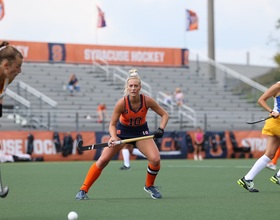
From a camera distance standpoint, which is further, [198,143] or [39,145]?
[198,143]

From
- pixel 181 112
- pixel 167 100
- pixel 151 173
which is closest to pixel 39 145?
pixel 181 112

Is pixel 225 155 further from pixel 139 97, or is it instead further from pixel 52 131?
pixel 139 97

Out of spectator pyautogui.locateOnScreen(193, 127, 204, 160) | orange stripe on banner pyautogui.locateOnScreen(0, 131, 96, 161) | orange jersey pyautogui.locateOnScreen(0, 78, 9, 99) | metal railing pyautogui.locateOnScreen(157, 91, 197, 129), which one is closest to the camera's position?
orange jersey pyautogui.locateOnScreen(0, 78, 9, 99)

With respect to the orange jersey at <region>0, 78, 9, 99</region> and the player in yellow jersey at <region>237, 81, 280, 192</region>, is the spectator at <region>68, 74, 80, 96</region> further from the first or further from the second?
the orange jersey at <region>0, 78, 9, 99</region>

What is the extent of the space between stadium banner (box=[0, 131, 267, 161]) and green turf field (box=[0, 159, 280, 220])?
10.9 meters

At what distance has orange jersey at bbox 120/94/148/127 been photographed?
11.7 metres

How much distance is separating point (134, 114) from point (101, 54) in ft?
99.4

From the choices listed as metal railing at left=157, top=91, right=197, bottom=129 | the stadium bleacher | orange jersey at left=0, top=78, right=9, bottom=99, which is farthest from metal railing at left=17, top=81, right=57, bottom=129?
orange jersey at left=0, top=78, right=9, bottom=99

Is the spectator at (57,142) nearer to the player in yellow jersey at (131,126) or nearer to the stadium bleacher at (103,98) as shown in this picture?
the stadium bleacher at (103,98)

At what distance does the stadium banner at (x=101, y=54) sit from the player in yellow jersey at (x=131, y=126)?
27.9 m

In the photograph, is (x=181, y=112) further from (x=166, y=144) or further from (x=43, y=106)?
(x=43, y=106)

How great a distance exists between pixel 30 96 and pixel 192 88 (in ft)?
32.4

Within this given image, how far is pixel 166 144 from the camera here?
100ft

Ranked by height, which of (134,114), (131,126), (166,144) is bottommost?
(166,144)
